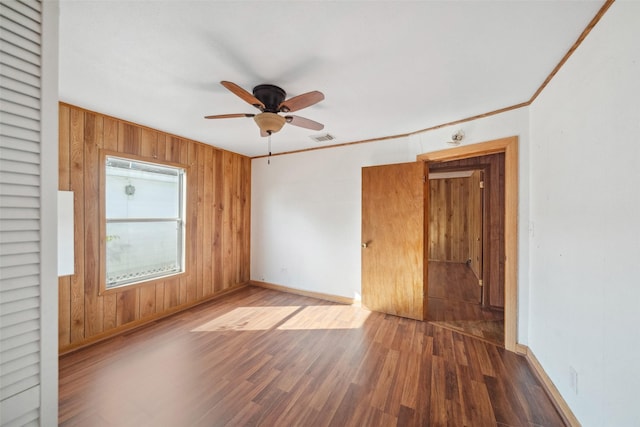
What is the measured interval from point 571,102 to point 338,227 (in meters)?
2.71

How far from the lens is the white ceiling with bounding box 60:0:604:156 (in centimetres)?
125

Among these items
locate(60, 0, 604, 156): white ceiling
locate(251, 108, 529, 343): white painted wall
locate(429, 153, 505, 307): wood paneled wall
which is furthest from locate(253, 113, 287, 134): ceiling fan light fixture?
locate(429, 153, 505, 307): wood paneled wall

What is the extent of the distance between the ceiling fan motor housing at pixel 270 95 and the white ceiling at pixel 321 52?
0.17 feet

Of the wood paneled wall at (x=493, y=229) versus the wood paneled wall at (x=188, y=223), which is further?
the wood paneled wall at (x=493, y=229)

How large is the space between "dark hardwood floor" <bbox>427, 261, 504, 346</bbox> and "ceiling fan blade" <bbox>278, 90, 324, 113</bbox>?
2.83m

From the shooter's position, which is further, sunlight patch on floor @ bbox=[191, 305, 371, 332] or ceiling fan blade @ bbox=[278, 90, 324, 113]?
sunlight patch on floor @ bbox=[191, 305, 371, 332]

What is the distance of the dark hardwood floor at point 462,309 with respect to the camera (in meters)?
2.73

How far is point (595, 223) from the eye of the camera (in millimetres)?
1346

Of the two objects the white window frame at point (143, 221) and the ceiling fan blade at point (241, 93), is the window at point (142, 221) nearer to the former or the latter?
the white window frame at point (143, 221)

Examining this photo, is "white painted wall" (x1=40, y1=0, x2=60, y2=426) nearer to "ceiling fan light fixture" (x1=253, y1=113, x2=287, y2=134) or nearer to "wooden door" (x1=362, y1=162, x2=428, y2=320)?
"ceiling fan light fixture" (x1=253, y1=113, x2=287, y2=134)

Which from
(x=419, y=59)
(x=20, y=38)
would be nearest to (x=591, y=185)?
(x=419, y=59)

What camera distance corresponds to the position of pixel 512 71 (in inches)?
69.4

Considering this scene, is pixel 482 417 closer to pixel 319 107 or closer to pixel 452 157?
pixel 452 157

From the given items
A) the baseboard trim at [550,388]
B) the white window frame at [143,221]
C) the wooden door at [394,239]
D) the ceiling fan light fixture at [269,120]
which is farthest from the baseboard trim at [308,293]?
the ceiling fan light fixture at [269,120]
